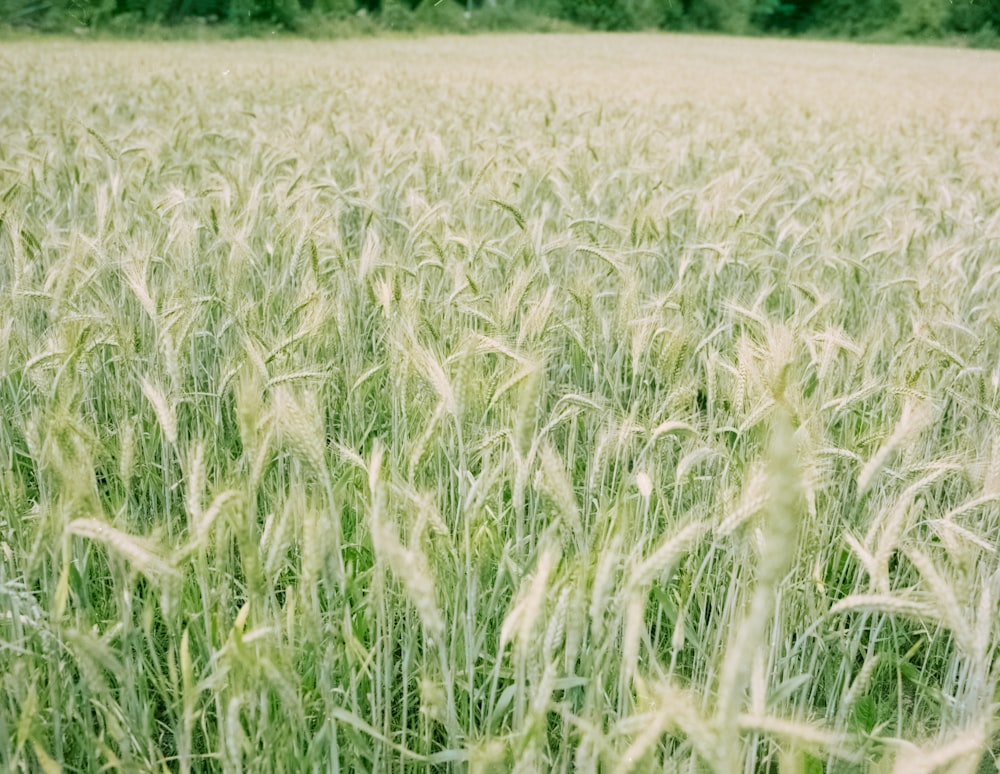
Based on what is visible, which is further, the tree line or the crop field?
the tree line

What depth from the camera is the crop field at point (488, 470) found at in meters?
0.82

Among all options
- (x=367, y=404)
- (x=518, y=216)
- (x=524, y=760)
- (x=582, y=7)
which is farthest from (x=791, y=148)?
(x=582, y=7)

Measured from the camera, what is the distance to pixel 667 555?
0.78m

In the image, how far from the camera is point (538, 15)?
29.8 metres

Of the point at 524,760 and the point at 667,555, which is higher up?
the point at 667,555

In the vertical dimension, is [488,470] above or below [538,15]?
below

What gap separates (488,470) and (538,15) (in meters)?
32.1

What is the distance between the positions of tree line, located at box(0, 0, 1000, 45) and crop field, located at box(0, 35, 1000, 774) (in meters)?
12.8

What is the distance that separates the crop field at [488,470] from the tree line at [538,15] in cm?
1282

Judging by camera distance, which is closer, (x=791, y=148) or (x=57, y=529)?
(x=57, y=529)

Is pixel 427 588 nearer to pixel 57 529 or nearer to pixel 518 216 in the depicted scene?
pixel 57 529

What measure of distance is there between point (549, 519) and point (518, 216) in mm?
904

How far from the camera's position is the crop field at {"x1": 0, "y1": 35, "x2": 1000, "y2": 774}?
2.68 feet

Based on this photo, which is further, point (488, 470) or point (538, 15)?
point (538, 15)
